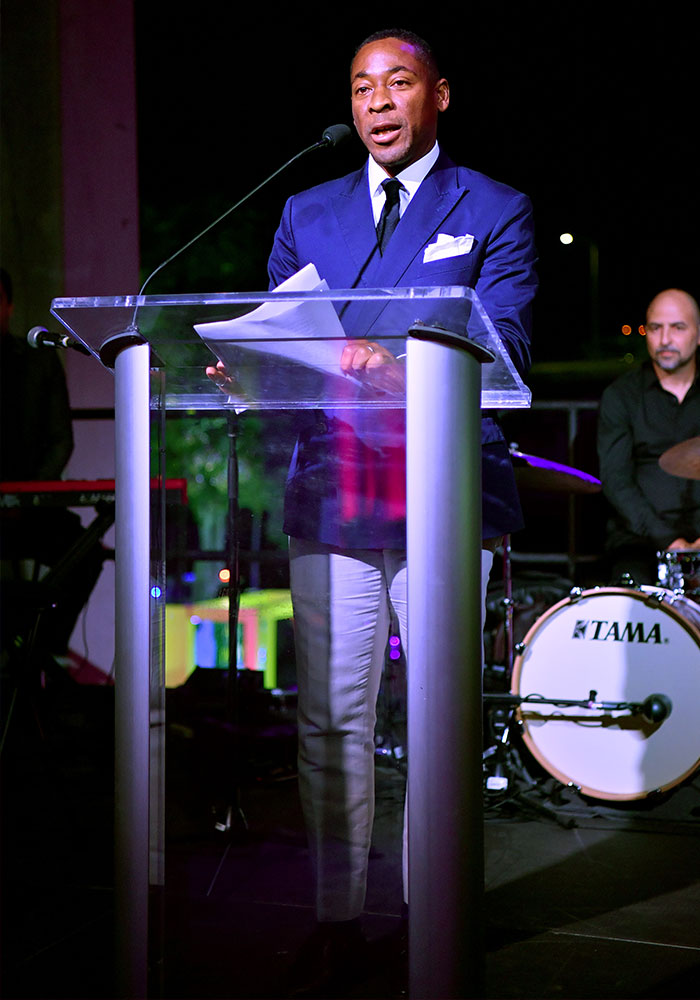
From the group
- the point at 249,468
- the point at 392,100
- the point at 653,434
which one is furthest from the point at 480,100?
the point at 249,468

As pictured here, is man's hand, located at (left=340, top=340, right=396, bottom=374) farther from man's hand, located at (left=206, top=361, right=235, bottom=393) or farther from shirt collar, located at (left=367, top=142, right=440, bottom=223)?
shirt collar, located at (left=367, top=142, right=440, bottom=223)

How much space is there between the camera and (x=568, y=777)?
2926mm

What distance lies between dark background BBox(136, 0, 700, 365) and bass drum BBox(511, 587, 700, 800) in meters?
2.14

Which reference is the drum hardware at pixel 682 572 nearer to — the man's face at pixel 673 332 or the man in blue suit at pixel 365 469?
the man's face at pixel 673 332

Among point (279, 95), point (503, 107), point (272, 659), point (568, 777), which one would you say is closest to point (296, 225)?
point (272, 659)

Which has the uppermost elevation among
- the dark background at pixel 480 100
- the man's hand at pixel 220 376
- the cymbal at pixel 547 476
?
the dark background at pixel 480 100

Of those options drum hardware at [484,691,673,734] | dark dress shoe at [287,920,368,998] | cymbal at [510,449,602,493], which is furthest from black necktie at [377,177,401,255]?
drum hardware at [484,691,673,734]

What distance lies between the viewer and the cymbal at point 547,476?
9.28ft

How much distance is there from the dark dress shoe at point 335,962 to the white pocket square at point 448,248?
112cm

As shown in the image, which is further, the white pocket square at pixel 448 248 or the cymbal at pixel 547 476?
the cymbal at pixel 547 476

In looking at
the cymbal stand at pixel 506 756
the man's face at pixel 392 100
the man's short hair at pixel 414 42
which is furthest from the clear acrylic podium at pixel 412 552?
the cymbal stand at pixel 506 756

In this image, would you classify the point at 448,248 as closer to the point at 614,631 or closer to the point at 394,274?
the point at 394,274

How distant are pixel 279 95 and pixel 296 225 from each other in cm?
393

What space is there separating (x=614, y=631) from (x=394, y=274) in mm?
1752
